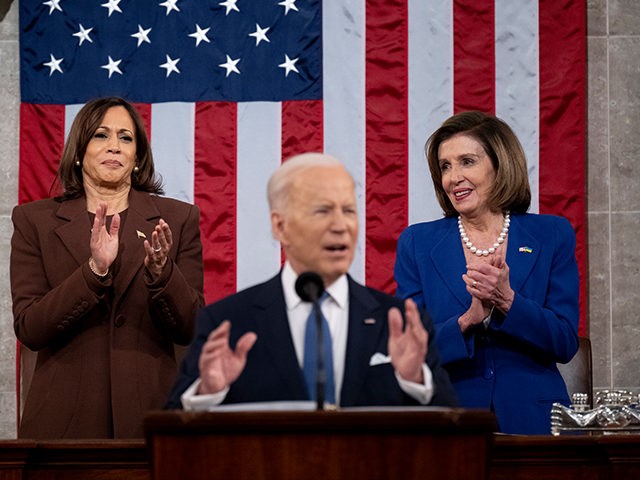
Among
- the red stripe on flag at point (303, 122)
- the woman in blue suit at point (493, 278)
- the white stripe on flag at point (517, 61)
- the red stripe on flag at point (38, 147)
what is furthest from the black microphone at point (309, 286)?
the red stripe on flag at point (38, 147)

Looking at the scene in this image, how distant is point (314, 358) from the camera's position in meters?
2.03

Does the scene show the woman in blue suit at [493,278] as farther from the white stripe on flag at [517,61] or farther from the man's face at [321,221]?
the white stripe on flag at [517,61]

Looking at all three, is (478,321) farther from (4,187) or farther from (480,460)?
(4,187)

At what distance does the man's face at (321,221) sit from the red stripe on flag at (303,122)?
108 inches

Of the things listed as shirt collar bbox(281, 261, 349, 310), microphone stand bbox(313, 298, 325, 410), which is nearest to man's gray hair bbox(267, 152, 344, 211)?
shirt collar bbox(281, 261, 349, 310)

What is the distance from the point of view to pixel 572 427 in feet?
9.30

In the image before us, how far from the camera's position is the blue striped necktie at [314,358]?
1994 mm

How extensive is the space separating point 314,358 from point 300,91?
118 inches

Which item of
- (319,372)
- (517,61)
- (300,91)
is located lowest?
(319,372)

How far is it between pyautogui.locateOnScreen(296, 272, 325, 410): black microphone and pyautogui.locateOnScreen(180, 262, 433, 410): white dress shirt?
0.25 feet

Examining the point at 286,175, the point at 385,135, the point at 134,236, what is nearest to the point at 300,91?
the point at 385,135

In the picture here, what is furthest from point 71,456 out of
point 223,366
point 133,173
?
point 133,173

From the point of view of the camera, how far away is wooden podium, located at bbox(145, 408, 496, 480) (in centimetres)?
185

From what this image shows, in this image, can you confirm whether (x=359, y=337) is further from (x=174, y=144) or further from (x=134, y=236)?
(x=174, y=144)
